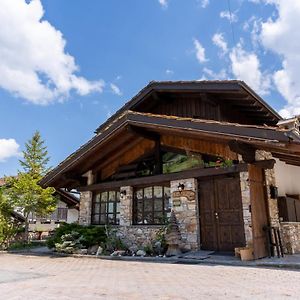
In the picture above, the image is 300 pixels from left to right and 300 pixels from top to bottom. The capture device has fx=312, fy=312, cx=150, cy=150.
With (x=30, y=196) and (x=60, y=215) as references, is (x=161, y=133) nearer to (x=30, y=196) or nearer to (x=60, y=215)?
(x=30, y=196)

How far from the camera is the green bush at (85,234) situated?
11.1 meters

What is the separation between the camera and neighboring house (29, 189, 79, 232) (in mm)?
20337

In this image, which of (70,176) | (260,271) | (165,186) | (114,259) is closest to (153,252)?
(114,259)

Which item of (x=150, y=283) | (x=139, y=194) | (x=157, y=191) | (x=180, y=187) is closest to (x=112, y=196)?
(x=139, y=194)

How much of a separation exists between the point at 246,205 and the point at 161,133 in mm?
3958

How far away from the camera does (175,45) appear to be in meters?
11.4

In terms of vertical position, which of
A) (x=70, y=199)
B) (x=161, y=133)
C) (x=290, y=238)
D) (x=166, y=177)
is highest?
(x=161, y=133)

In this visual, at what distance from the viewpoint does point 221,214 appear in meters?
9.12

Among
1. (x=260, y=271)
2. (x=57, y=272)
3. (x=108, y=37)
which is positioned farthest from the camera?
(x=108, y=37)

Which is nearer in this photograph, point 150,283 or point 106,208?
point 150,283

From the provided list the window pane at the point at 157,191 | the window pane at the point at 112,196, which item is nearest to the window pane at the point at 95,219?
the window pane at the point at 112,196

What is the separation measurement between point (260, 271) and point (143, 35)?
373 inches

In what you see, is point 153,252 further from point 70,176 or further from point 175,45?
point 175,45

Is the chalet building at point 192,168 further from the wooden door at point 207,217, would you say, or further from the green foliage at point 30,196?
the green foliage at point 30,196
